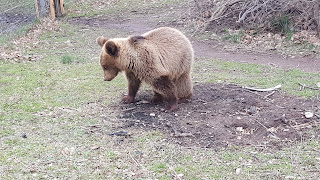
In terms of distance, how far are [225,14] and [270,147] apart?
851 centimetres

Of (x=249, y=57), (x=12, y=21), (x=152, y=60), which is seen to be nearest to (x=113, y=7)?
(x=12, y=21)

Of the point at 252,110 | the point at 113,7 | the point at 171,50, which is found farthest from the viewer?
the point at 113,7

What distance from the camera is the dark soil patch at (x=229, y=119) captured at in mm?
5609

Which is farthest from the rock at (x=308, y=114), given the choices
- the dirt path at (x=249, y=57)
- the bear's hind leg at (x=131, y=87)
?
the dirt path at (x=249, y=57)

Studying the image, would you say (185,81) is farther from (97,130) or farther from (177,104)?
(97,130)

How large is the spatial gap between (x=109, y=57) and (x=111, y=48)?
0.22 meters

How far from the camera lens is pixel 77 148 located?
519cm

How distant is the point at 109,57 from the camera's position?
650cm

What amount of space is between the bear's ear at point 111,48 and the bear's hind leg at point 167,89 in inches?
31.7

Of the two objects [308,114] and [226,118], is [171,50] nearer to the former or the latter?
[226,118]

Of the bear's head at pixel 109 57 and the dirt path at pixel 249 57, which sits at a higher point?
the bear's head at pixel 109 57

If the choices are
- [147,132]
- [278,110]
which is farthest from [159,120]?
[278,110]

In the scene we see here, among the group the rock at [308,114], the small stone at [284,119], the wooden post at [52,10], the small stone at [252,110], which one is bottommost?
the wooden post at [52,10]

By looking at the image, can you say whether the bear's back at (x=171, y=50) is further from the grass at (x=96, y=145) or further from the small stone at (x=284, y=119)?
the small stone at (x=284, y=119)
